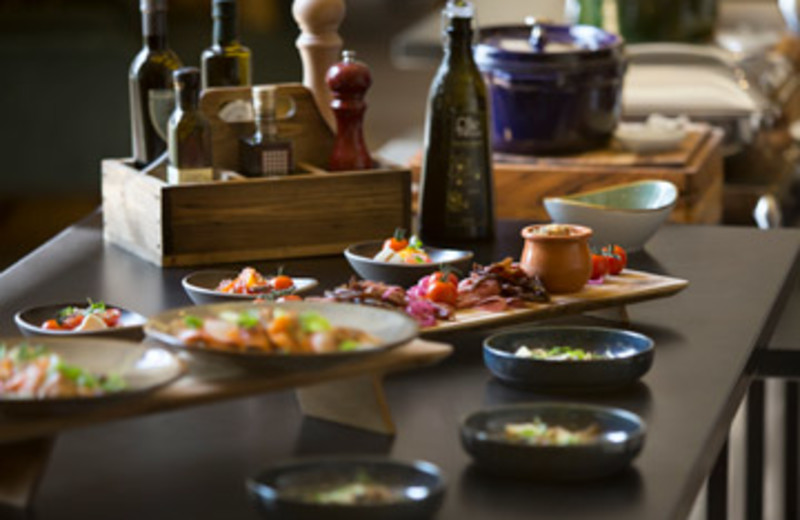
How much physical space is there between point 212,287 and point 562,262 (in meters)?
0.46

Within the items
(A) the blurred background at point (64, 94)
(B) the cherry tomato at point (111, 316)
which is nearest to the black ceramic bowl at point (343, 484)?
(B) the cherry tomato at point (111, 316)

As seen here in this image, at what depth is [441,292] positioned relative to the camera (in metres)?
1.80

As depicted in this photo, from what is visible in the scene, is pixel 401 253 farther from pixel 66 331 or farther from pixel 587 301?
pixel 66 331

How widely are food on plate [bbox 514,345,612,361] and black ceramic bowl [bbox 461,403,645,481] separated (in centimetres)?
20

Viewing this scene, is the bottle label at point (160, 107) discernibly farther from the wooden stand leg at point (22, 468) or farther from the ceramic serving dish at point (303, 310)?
the wooden stand leg at point (22, 468)

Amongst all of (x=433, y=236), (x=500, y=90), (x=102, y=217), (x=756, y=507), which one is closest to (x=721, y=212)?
(x=500, y=90)

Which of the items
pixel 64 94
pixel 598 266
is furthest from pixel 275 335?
pixel 64 94

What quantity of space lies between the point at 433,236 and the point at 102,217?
0.63m

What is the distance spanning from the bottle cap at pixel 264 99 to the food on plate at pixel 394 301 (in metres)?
0.62

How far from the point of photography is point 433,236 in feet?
8.03

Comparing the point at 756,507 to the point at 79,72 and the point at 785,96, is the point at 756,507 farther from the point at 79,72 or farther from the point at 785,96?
the point at 79,72

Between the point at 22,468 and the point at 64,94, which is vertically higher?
the point at 22,468

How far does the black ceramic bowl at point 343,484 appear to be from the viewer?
47.1 inches

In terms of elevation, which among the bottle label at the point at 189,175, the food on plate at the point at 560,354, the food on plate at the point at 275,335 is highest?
the food on plate at the point at 275,335
